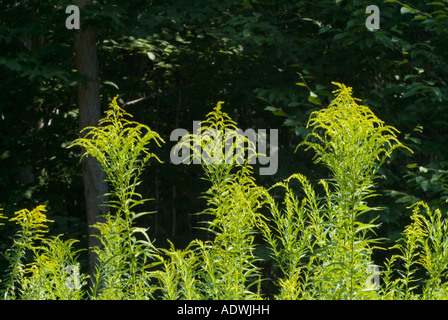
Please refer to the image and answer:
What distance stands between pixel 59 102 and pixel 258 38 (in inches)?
125

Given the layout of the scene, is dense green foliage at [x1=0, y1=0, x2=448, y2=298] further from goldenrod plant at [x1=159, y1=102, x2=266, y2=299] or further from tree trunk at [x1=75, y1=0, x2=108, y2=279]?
goldenrod plant at [x1=159, y1=102, x2=266, y2=299]

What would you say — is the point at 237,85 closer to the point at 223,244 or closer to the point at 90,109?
the point at 90,109

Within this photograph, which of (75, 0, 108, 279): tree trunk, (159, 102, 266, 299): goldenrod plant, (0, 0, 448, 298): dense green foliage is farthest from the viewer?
(75, 0, 108, 279): tree trunk

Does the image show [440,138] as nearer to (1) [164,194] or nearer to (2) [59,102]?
(2) [59,102]

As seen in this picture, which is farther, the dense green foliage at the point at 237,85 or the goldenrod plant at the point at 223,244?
the dense green foliage at the point at 237,85

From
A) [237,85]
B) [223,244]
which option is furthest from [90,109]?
[223,244]

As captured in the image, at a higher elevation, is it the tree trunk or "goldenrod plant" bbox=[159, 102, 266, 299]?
the tree trunk

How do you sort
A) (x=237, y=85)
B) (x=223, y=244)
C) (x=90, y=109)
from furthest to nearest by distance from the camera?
(x=237, y=85) → (x=90, y=109) → (x=223, y=244)

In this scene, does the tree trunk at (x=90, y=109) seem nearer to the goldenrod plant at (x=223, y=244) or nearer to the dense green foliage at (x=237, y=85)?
the dense green foliage at (x=237, y=85)

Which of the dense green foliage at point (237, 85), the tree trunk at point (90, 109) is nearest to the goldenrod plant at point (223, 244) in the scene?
the dense green foliage at point (237, 85)

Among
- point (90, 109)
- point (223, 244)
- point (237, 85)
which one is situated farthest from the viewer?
point (237, 85)

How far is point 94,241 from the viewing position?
706cm

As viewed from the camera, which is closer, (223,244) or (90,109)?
(223,244)

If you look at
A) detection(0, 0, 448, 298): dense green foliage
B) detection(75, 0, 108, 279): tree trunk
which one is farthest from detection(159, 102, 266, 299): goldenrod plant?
detection(75, 0, 108, 279): tree trunk
